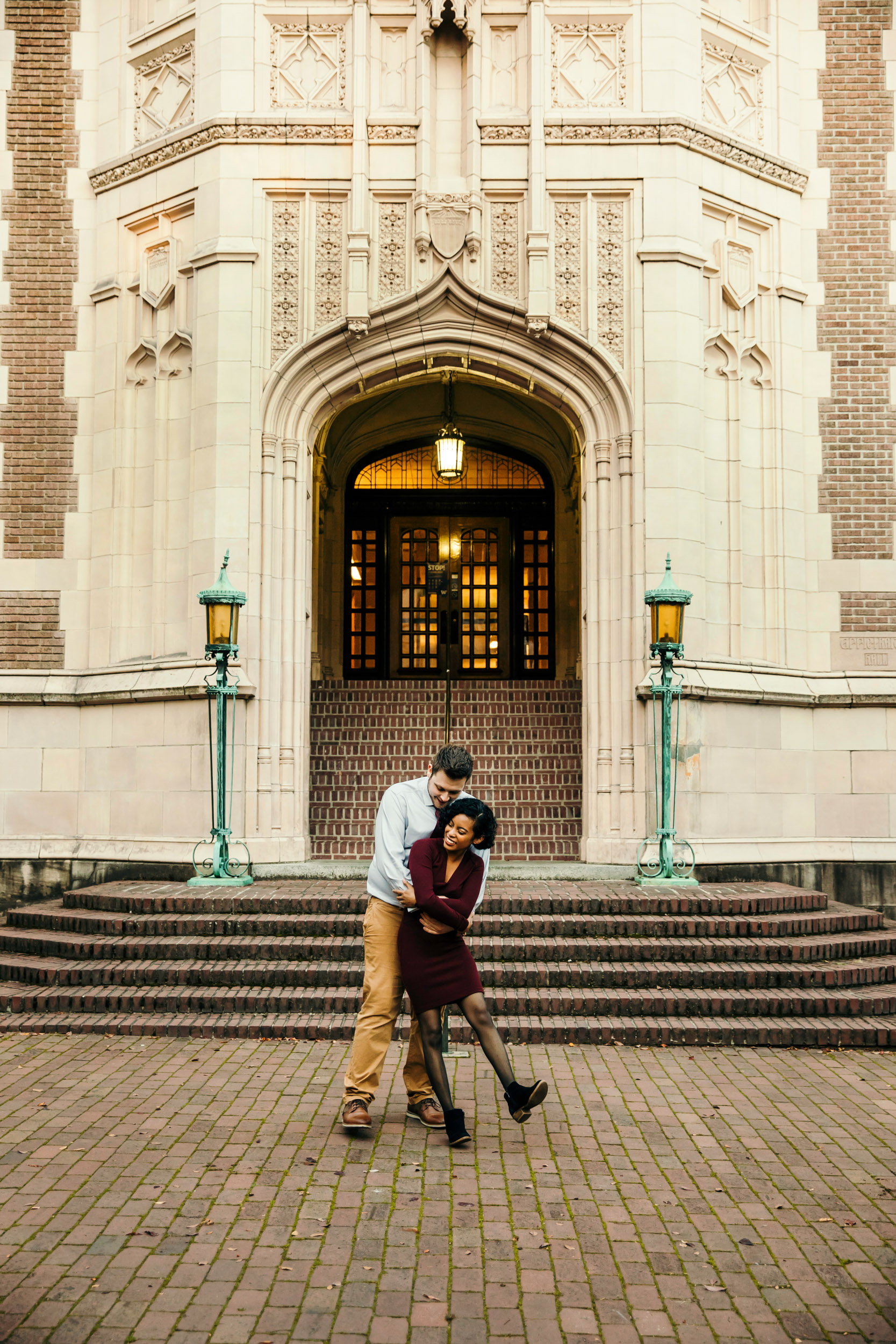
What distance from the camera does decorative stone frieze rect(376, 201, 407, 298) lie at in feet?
36.4

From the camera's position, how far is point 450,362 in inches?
455

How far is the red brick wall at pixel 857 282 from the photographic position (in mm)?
11797

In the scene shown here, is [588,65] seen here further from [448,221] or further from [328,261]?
[328,261]

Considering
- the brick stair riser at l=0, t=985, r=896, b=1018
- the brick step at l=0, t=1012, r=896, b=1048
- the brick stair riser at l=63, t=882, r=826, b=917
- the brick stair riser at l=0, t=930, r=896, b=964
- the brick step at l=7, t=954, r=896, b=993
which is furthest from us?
the brick stair riser at l=63, t=882, r=826, b=917

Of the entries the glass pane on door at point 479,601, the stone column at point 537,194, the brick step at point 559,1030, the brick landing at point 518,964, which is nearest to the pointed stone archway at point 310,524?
the stone column at point 537,194

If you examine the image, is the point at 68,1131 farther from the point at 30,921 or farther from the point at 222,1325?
the point at 30,921

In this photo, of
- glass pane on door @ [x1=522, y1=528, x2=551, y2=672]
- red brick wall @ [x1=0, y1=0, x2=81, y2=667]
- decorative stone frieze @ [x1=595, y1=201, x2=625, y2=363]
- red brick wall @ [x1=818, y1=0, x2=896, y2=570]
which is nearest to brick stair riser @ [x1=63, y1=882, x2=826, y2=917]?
red brick wall @ [x1=0, y1=0, x2=81, y2=667]

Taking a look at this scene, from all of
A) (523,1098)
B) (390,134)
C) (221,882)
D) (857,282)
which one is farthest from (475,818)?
(857,282)

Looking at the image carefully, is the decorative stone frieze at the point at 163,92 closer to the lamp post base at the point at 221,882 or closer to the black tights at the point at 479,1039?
the lamp post base at the point at 221,882

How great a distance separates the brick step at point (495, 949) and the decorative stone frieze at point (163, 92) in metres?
8.09

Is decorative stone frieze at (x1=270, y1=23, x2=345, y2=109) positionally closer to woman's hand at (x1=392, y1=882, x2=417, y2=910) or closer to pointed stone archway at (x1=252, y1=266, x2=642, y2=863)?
pointed stone archway at (x1=252, y1=266, x2=642, y2=863)

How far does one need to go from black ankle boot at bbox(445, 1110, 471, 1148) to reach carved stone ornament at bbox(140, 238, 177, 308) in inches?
360

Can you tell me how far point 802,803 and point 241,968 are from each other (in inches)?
234

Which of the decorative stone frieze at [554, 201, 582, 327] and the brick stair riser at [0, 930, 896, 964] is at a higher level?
the decorative stone frieze at [554, 201, 582, 327]
